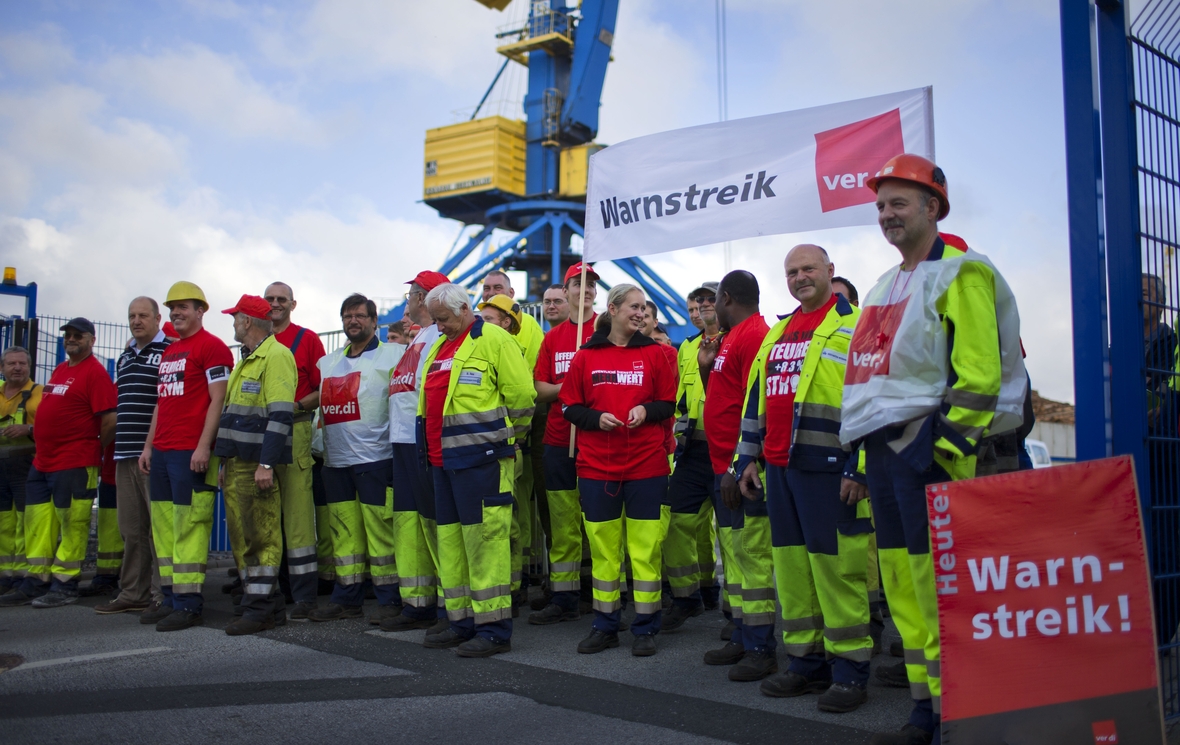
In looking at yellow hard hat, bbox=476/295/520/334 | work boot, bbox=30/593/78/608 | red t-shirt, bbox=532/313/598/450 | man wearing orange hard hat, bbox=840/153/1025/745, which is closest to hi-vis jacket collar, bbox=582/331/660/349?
red t-shirt, bbox=532/313/598/450

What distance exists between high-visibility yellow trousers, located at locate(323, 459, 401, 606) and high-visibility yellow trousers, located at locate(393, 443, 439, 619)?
25 cm

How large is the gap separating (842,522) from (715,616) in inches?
110

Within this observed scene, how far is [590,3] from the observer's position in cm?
3966

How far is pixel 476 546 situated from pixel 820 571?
218 cm

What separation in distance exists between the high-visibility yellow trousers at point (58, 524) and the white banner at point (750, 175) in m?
5.05

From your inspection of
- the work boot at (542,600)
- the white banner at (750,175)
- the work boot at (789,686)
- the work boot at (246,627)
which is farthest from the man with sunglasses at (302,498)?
the work boot at (789,686)

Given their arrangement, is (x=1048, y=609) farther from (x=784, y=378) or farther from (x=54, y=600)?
(x=54, y=600)

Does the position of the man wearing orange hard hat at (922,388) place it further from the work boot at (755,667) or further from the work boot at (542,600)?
the work boot at (542,600)

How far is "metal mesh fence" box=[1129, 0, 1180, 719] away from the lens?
3.56 m

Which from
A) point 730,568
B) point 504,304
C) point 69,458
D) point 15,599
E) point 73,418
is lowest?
point 15,599

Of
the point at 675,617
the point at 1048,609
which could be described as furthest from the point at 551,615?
the point at 1048,609

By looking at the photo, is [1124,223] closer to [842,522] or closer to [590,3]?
[842,522]

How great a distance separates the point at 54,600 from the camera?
7.75m

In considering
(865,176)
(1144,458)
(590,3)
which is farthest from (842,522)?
(590,3)
